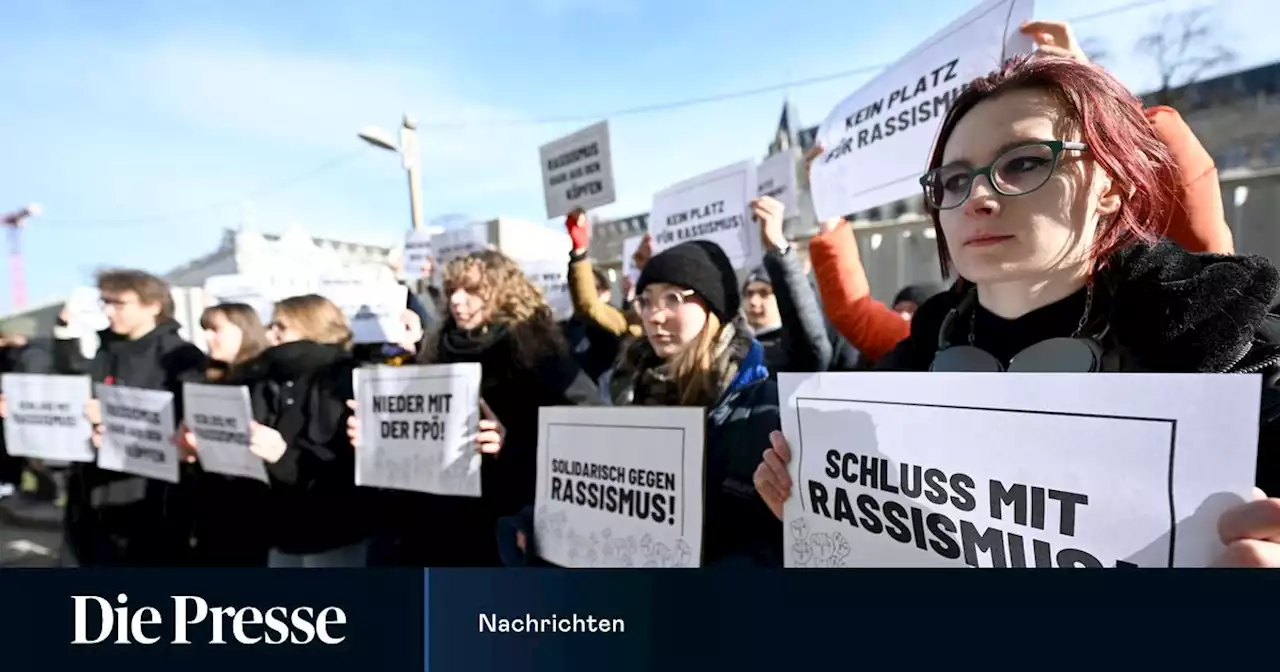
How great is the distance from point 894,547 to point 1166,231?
616mm

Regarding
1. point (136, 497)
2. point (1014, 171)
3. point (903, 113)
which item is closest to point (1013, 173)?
point (1014, 171)

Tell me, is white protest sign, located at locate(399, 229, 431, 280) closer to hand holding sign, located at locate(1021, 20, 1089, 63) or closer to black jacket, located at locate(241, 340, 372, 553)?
black jacket, located at locate(241, 340, 372, 553)

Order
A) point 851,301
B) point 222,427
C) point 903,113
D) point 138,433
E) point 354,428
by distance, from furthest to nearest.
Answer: point 138,433, point 222,427, point 354,428, point 903,113, point 851,301

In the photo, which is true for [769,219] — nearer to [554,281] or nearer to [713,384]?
[713,384]

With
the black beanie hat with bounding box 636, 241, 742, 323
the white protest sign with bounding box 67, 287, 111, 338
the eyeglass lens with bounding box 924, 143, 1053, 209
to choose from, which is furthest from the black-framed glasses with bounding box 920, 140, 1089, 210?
the white protest sign with bounding box 67, 287, 111, 338

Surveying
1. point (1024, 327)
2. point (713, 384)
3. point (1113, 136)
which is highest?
point (1113, 136)

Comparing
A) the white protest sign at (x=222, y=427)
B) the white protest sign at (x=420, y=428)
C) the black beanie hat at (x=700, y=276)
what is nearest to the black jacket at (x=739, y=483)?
the black beanie hat at (x=700, y=276)

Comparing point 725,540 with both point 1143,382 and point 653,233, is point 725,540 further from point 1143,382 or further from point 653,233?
point 653,233

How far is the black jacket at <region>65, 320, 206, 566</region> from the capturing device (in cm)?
257

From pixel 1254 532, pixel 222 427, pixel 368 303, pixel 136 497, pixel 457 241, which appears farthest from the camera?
pixel 457 241

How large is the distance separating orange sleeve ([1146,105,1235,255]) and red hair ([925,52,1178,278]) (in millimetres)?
42

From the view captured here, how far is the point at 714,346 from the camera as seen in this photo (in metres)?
1.51

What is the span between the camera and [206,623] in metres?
1.24

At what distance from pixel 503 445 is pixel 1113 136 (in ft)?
4.99
